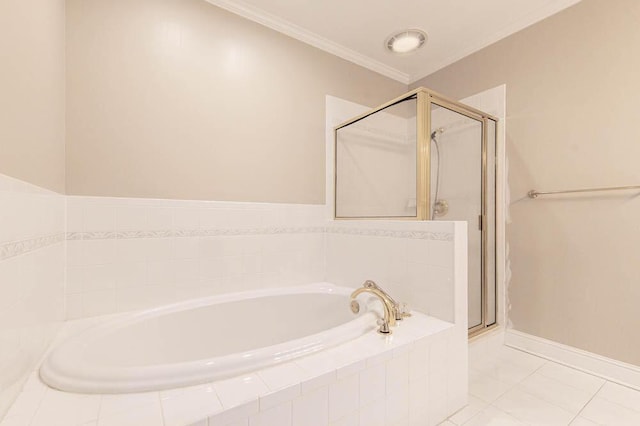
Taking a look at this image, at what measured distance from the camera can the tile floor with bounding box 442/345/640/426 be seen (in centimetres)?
124

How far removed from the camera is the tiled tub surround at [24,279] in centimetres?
66

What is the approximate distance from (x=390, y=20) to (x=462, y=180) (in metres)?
1.20

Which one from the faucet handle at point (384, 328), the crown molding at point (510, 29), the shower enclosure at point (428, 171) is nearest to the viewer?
the faucet handle at point (384, 328)

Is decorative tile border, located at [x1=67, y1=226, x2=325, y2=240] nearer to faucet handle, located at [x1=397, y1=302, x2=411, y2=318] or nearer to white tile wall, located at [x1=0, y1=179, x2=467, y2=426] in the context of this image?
white tile wall, located at [x1=0, y1=179, x2=467, y2=426]

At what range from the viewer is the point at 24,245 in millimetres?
793

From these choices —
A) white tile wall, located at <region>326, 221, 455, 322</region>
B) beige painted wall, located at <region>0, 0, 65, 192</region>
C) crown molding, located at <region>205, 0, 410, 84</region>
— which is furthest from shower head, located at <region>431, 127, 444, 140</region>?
beige painted wall, located at <region>0, 0, 65, 192</region>

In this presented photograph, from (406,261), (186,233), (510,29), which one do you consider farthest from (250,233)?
(510,29)

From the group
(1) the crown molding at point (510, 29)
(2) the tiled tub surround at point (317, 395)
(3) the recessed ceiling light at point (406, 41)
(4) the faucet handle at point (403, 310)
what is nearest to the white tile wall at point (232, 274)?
(2) the tiled tub surround at point (317, 395)

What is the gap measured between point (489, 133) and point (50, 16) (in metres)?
2.45

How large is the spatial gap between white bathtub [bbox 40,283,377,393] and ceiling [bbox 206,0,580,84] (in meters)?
1.83

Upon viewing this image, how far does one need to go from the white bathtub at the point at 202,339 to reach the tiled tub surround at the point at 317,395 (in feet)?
0.10

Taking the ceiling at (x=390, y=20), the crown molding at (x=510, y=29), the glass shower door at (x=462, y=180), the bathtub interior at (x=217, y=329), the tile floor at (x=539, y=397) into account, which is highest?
the ceiling at (x=390, y=20)

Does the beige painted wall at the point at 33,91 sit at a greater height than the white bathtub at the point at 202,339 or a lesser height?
greater

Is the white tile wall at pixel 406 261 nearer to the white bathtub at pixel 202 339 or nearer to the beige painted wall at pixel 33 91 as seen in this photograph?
the white bathtub at pixel 202 339
